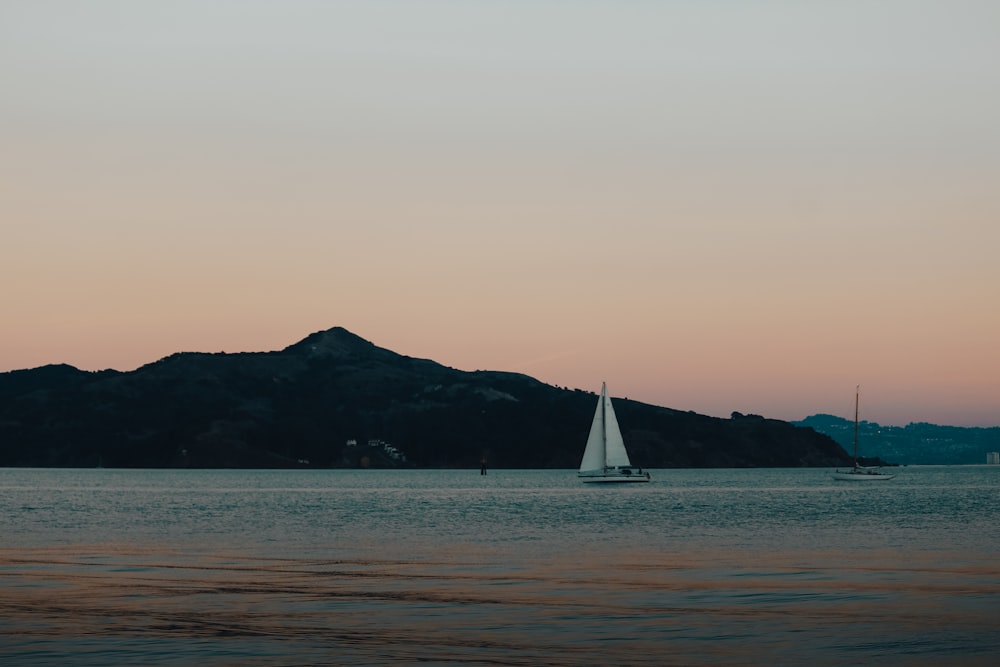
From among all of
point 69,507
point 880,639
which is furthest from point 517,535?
point 69,507

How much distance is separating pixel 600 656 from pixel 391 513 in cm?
9369

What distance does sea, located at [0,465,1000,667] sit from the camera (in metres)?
33.9

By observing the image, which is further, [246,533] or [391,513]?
[391,513]

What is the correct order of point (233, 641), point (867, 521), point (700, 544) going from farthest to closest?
point (867, 521), point (700, 544), point (233, 641)

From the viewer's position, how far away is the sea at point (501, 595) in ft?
111

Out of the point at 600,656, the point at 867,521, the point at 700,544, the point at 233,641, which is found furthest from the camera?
the point at 867,521

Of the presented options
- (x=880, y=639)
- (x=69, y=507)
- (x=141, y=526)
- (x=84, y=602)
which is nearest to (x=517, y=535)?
(x=141, y=526)

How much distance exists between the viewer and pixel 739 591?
4809 centimetres

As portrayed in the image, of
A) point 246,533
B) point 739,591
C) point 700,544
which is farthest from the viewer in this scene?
point 246,533

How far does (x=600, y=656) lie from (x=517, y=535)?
53249 millimetres

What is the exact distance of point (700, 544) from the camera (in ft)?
247

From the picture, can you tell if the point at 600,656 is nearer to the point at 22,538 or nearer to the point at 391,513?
the point at 22,538

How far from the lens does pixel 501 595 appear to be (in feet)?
153

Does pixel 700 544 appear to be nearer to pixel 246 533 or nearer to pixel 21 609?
pixel 246 533
